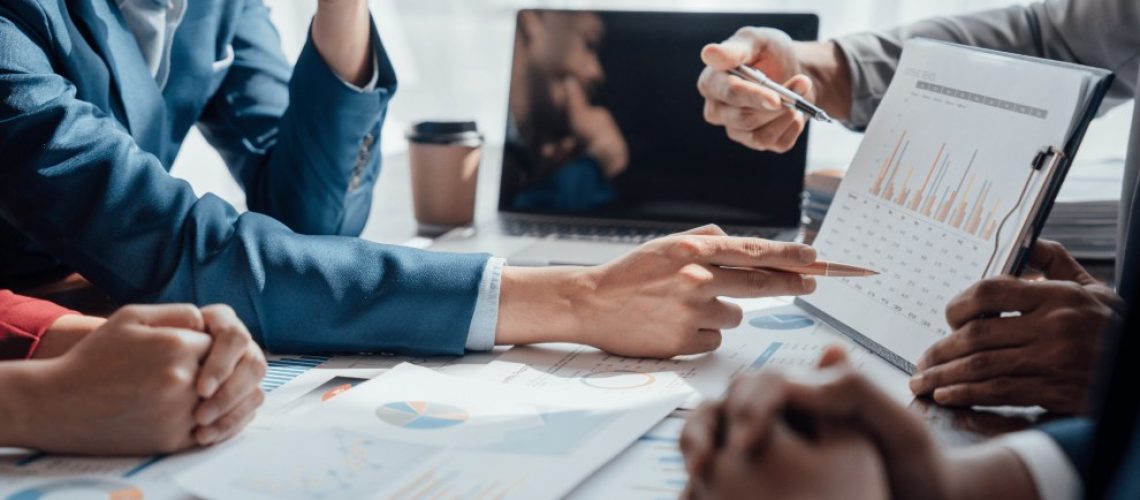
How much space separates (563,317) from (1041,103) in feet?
1.31

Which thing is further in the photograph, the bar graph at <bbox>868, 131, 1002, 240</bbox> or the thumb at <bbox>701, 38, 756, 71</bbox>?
the thumb at <bbox>701, 38, 756, 71</bbox>

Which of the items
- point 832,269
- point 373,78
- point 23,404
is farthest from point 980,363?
point 373,78

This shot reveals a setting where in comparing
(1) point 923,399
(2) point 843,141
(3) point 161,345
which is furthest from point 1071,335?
(2) point 843,141

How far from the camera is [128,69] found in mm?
1033

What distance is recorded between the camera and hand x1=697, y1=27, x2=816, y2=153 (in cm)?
115

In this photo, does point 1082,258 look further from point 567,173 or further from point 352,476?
point 352,476

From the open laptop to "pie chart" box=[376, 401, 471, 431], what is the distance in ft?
1.95

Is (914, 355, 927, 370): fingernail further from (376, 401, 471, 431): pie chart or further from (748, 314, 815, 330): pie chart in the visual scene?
(376, 401, 471, 431): pie chart

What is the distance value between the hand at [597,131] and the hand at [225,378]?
0.78 meters

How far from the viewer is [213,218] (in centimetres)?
91

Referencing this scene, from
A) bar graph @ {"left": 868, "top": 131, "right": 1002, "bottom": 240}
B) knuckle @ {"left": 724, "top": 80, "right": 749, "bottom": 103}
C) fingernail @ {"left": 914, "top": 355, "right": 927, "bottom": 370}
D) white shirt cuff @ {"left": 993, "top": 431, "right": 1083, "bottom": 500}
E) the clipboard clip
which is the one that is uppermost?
the clipboard clip

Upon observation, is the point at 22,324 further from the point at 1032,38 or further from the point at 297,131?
the point at 1032,38

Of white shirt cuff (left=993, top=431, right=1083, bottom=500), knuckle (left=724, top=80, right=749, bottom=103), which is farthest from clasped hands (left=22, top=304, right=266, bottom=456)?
knuckle (left=724, top=80, right=749, bottom=103)

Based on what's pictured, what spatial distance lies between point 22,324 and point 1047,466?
66 centimetres
